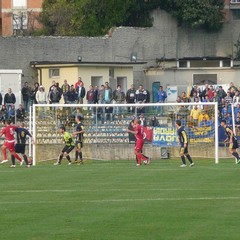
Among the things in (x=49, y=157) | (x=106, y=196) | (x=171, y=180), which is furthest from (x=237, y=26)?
(x=106, y=196)

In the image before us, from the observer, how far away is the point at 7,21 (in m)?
84.8

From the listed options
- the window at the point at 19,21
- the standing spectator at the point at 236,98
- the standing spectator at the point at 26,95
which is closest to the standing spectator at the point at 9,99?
the standing spectator at the point at 26,95

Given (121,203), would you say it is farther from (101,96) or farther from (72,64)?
(72,64)

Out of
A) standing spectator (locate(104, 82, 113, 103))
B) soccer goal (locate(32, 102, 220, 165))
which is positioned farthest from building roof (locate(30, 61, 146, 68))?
soccer goal (locate(32, 102, 220, 165))

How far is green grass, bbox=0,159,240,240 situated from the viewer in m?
18.7

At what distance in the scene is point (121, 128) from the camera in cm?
4275

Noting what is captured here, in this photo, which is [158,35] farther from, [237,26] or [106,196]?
[106,196]

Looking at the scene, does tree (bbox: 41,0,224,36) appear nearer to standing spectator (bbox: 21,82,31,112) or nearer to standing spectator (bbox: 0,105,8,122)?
standing spectator (bbox: 21,82,31,112)

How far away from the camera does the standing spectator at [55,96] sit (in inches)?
1917

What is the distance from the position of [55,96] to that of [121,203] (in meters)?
26.0

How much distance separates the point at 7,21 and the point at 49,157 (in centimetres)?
4453

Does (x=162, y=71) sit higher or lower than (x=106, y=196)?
higher

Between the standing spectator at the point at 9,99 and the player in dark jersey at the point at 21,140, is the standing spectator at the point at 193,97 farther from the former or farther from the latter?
the player in dark jersey at the point at 21,140

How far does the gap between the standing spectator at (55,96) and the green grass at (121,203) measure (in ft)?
45.4
